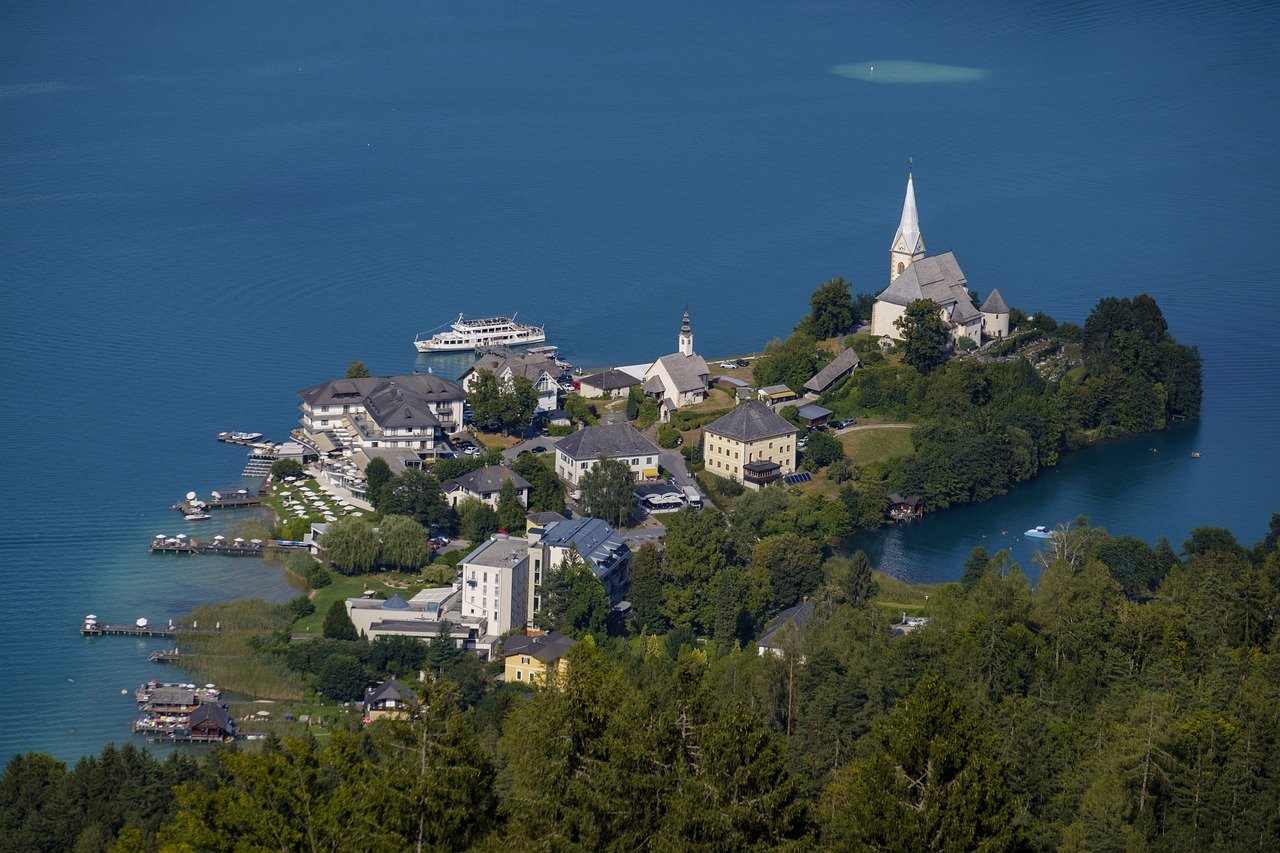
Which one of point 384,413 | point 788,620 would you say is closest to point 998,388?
point 384,413

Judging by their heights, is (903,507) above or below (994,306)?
below

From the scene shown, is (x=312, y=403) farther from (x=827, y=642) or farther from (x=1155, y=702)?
(x=1155, y=702)

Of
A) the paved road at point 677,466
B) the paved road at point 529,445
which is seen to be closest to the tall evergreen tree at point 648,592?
the paved road at point 677,466

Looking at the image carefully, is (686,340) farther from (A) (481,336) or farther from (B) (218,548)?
(B) (218,548)

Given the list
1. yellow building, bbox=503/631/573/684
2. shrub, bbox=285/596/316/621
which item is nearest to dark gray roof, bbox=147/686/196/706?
shrub, bbox=285/596/316/621

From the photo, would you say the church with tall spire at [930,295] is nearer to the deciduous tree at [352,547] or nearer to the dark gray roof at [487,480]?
the dark gray roof at [487,480]

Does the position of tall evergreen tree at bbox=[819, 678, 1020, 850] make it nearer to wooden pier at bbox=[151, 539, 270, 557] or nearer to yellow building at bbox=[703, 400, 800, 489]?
wooden pier at bbox=[151, 539, 270, 557]
